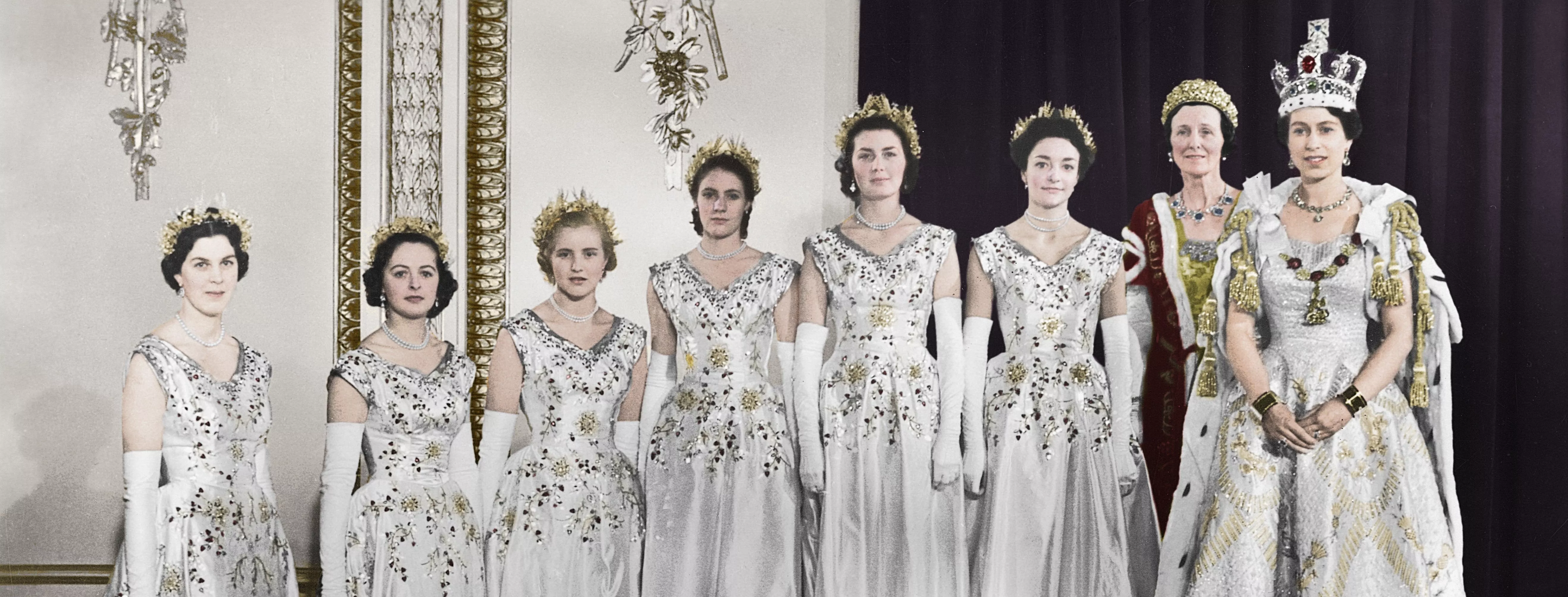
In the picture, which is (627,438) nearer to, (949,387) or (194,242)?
(949,387)

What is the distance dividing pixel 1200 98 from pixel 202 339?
306 centimetres

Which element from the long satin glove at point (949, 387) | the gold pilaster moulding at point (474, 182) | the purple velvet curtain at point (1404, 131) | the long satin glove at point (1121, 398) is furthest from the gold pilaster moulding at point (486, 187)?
the long satin glove at point (1121, 398)

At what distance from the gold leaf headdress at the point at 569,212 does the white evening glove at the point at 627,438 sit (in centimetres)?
57

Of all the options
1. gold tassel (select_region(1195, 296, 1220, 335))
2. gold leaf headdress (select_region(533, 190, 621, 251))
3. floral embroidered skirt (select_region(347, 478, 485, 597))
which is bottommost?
floral embroidered skirt (select_region(347, 478, 485, 597))

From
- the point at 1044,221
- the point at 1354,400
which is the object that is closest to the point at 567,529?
the point at 1044,221

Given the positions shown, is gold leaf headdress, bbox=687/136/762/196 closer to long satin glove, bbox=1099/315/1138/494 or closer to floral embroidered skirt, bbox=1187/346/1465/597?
long satin glove, bbox=1099/315/1138/494

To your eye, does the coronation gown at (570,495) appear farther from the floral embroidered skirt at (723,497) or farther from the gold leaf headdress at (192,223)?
the gold leaf headdress at (192,223)

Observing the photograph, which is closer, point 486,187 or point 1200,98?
point 1200,98

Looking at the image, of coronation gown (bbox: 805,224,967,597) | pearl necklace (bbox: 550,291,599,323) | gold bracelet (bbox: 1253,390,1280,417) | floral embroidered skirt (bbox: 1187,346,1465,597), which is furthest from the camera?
pearl necklace (bbox: 550,291,599,323)

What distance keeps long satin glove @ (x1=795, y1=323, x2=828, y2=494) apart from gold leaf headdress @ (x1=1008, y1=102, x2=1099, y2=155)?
0.87m

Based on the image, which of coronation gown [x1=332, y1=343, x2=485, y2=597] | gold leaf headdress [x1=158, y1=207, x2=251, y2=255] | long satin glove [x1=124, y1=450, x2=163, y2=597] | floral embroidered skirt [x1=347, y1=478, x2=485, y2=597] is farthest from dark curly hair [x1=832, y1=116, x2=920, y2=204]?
long satin glove [x1=124, y1=450, x2=163, y2=597]

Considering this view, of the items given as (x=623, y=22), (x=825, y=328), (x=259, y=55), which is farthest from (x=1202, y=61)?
(x=259, y=55)

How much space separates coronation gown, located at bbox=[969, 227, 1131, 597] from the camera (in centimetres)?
437

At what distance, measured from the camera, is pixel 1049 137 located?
15.2 feet
